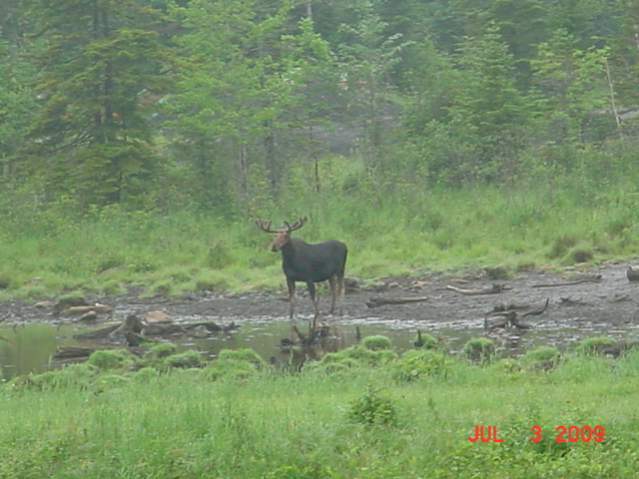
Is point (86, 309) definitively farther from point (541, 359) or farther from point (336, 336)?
point (541, 359)

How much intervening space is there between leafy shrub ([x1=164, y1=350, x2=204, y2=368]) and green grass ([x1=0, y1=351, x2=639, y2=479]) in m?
4.24

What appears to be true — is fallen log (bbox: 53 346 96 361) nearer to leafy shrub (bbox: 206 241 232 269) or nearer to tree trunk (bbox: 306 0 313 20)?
leafy shrub (bbox: 206 241 232 269)

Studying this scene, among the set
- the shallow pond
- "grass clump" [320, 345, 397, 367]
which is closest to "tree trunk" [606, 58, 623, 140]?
the shallow pond

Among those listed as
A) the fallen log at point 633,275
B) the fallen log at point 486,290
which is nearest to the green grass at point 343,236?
the fallen log at point 486,290

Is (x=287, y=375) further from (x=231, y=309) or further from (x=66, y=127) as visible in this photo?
(x=66, y=127)

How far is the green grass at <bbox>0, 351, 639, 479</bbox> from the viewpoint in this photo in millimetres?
9047

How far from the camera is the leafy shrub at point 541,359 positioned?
559 inches

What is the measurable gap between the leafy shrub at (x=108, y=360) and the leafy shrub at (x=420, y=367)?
4605 mm

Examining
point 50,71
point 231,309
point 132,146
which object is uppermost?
point 50,71

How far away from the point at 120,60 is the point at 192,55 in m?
3.00

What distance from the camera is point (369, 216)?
30.8 m

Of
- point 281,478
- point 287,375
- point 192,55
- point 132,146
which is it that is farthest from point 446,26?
point 281,478

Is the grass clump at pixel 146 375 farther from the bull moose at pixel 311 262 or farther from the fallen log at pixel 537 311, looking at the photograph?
the bull moose at pixel 311 262
